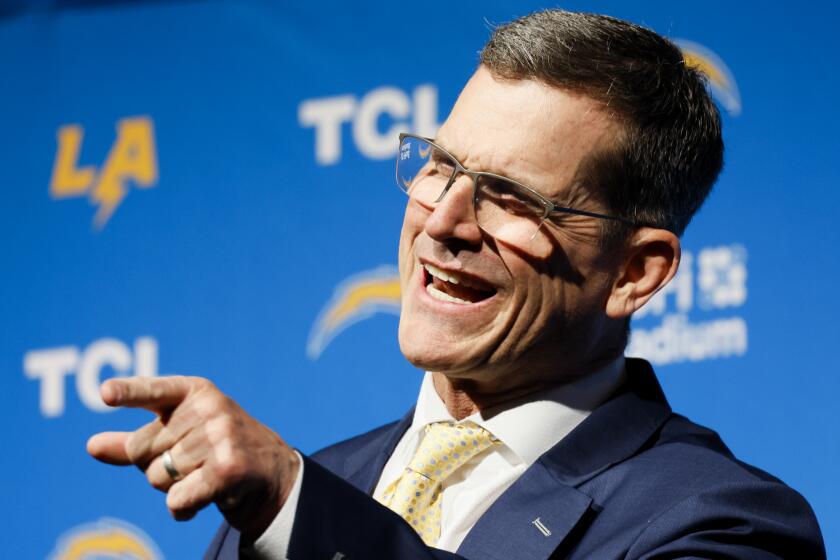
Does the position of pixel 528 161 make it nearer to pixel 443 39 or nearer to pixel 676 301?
pixel 676 301

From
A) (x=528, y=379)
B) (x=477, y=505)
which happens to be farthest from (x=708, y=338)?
(x=477, y=505)

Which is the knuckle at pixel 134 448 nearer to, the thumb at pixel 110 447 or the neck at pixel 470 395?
the thumb at pixel 110 447

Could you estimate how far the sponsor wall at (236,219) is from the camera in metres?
2.66

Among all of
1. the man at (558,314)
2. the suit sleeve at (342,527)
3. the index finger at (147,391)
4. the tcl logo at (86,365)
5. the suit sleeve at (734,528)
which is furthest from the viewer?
the tcl logo at (86,365)

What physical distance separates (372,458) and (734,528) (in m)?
0.66

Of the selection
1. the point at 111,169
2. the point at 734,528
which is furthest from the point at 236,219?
the point at 734,528

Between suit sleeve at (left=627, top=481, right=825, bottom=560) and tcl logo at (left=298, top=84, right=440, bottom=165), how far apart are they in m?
1.48

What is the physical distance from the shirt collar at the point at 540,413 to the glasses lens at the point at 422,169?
0.33m

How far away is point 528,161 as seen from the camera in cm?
184

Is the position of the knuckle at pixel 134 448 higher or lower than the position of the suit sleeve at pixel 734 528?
higher

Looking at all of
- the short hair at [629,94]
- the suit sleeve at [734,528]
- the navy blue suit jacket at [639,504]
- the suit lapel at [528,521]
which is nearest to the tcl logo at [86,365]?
the navy blue suit jacket at [639,504]

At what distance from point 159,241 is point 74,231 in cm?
25

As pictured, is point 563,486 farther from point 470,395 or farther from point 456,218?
point 456,218

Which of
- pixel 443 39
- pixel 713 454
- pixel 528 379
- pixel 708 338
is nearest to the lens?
pixel 713 454
